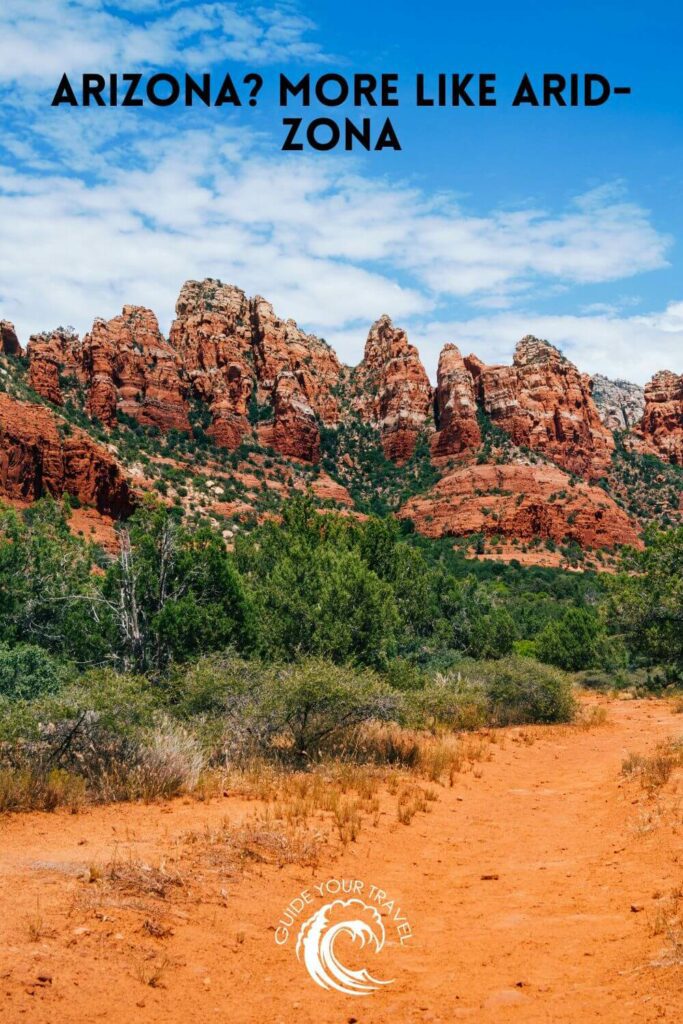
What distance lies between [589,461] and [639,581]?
8448 cm

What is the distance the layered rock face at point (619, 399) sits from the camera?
519 ft

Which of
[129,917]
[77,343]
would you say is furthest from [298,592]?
[77,343]

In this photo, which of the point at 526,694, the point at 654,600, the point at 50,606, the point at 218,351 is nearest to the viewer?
the point at 50,606

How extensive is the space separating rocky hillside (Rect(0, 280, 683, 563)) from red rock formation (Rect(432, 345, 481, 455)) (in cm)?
28

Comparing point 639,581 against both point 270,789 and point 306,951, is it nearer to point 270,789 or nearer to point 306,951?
point 270,789

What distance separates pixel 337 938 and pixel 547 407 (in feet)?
335

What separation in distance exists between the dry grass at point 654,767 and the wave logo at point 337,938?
6.18m

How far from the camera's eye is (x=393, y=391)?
4131 inches

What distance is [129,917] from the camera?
5918mm

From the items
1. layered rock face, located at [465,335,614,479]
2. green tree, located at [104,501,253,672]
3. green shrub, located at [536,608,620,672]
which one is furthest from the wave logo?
layered rock face, located at [465,335,614,479]

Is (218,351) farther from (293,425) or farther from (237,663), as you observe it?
(237,663)

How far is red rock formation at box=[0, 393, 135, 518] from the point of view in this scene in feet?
167

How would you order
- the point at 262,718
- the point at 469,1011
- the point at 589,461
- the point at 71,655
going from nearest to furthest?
the point at 469,1011 → the point at 262,718 → the point at 71,655 → the point at 589,461

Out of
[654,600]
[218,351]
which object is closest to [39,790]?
[654,600]
